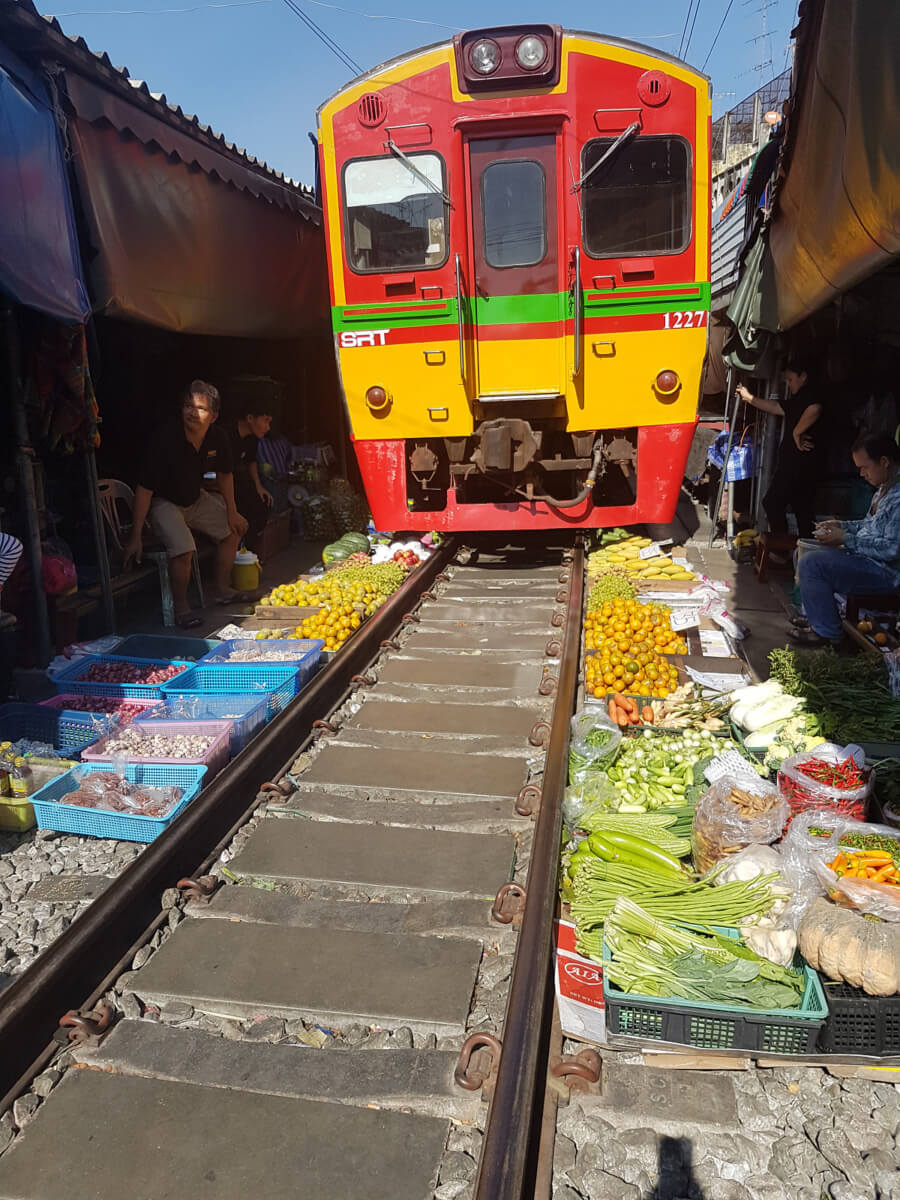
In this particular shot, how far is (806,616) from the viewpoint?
593 centimetres

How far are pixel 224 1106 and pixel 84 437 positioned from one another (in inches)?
195

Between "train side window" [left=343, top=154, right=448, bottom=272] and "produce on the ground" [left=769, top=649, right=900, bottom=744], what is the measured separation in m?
4.18

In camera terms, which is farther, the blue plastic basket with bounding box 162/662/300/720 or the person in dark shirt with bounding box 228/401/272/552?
the person in dark shirt with bounding box 228/401/272/552

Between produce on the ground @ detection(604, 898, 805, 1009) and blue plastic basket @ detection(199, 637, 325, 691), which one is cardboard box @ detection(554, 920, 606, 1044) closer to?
produce on the ground @ detection(604, 898, 805, 1009)

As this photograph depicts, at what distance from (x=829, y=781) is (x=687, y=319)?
4.39 metres

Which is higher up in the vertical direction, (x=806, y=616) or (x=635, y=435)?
(x=635, y=435)

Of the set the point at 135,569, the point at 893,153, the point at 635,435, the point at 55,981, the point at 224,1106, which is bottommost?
the point at 224,1106

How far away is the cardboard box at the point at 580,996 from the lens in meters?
2.58

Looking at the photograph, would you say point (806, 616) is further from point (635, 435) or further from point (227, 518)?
point (227, 518)

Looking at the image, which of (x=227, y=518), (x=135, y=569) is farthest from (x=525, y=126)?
(x=135, y=569)

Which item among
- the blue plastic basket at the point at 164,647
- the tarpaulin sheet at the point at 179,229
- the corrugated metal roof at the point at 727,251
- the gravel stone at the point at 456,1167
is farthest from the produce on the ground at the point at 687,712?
the corrugated metal roof at the point at 727,251

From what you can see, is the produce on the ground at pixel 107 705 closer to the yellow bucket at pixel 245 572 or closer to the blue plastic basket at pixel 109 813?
the blue plastic basket at pixel 109 813

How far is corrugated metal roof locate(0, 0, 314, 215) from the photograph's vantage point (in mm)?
5035

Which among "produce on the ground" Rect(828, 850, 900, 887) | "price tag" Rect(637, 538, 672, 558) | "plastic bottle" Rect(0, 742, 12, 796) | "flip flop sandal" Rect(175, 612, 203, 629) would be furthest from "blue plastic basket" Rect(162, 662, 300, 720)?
"price tag" Rect(637, 538, 672, 558)
